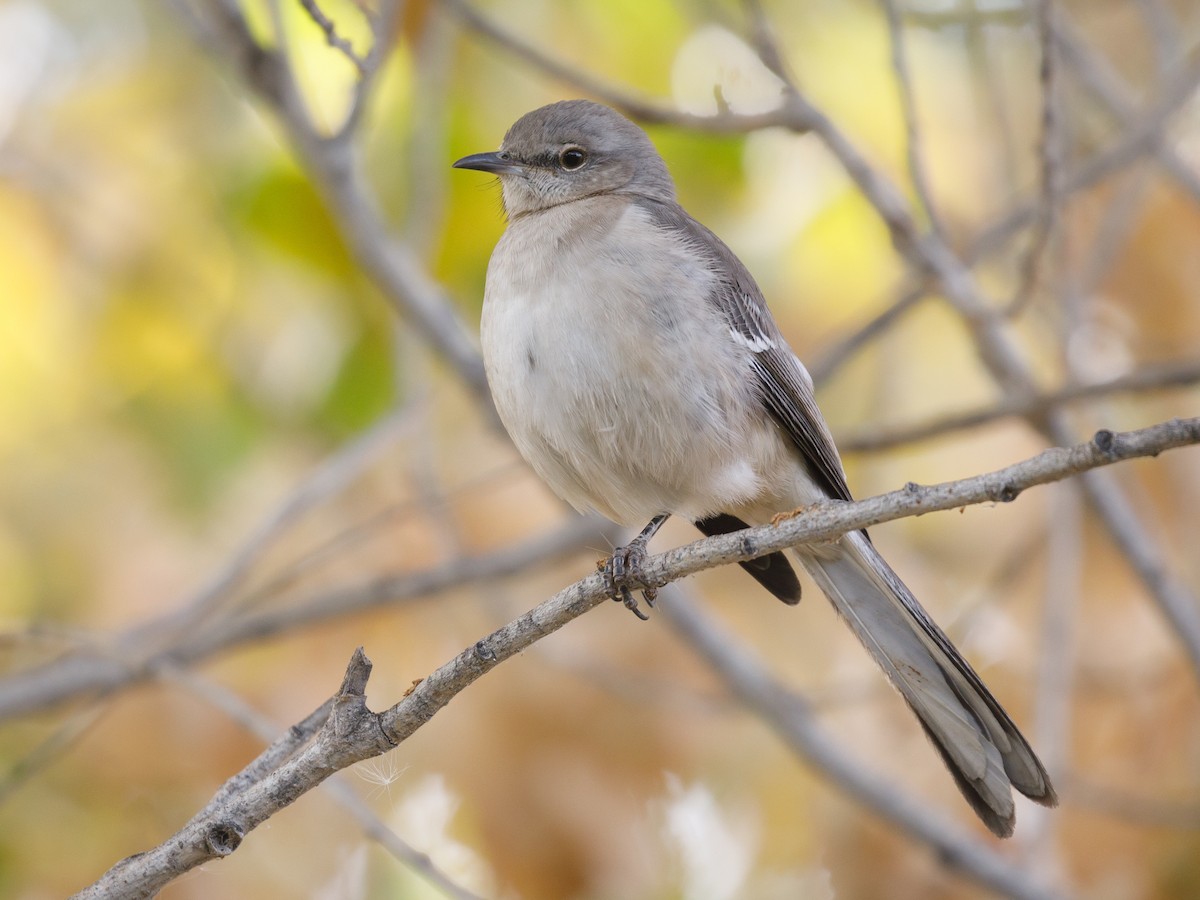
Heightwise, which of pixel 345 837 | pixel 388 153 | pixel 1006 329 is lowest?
pixel 345 837

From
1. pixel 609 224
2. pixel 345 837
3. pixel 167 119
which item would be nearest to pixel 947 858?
pixel 345 837

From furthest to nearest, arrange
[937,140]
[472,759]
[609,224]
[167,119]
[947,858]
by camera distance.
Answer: [937,140], [167,119], [472,759], [947,858], [609,224]

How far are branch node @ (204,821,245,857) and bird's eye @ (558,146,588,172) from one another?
2556 millimetres

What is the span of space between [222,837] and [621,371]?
160 centimetres

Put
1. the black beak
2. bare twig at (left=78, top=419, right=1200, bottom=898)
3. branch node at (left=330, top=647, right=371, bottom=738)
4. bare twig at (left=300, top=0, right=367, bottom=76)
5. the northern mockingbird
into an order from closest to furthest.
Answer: bare twig at (left=78, top=419, right=1200, bottom=898), branch node at (left=330, top=647, right=371, bottom=738), bare twig at (left=300, top=0, right=367, bottom=76), the northern mockingbird, the black beak

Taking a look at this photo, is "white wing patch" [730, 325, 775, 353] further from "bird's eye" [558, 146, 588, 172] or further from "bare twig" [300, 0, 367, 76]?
"bare twig" [300, 0, 367, 76]

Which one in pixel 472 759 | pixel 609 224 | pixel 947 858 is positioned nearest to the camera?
pixel 609 224

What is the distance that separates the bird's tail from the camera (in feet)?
10.7

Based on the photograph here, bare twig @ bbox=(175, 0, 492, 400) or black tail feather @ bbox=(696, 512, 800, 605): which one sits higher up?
bare twig @ bbox=(175, 0, 492, 400)

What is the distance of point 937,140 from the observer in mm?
6219

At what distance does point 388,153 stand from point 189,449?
1.56 m

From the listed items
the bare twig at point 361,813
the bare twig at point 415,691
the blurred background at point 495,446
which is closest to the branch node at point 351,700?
the bare twig at point 415,691

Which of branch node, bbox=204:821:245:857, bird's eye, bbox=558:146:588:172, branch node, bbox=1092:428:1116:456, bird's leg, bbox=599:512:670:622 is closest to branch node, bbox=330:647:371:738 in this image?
branch node, bbox=204:821:245:857

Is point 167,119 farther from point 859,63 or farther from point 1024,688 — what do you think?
point 1024,688
